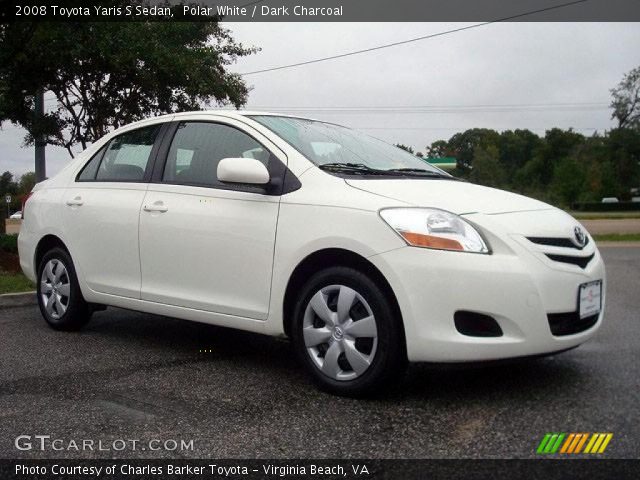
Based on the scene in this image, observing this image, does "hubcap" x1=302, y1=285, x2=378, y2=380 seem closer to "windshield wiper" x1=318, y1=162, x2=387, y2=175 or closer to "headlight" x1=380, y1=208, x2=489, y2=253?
"headlight" x1=380, y1=208, x2=489, y2=253

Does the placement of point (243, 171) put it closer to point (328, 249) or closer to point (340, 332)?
point (328, 249)

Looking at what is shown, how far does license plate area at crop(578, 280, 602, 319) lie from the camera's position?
11.9 ft

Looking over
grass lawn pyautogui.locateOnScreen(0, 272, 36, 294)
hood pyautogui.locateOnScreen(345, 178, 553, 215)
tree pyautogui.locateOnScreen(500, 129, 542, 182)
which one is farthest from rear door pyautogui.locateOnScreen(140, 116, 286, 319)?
tree pyautogui.locateOnScreen(500, 129, 542, 182)

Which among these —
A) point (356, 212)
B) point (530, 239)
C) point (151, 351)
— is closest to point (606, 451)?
point (530, 239)

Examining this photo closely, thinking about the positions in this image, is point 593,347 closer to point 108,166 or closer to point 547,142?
point 108,166

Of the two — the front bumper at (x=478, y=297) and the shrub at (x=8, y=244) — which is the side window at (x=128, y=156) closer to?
the front bumper at (x=478, y=297)

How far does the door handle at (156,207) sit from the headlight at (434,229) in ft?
5.51

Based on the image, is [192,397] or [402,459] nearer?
[402,459]

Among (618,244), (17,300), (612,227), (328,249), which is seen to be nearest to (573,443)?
(328,249)

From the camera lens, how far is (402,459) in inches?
112

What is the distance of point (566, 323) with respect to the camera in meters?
3.59

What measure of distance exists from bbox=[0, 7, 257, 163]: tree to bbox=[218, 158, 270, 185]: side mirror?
730cm

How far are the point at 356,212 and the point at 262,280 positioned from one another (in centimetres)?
74

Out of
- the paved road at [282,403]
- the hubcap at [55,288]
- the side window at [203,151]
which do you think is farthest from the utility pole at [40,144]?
the side window at [203,151]
